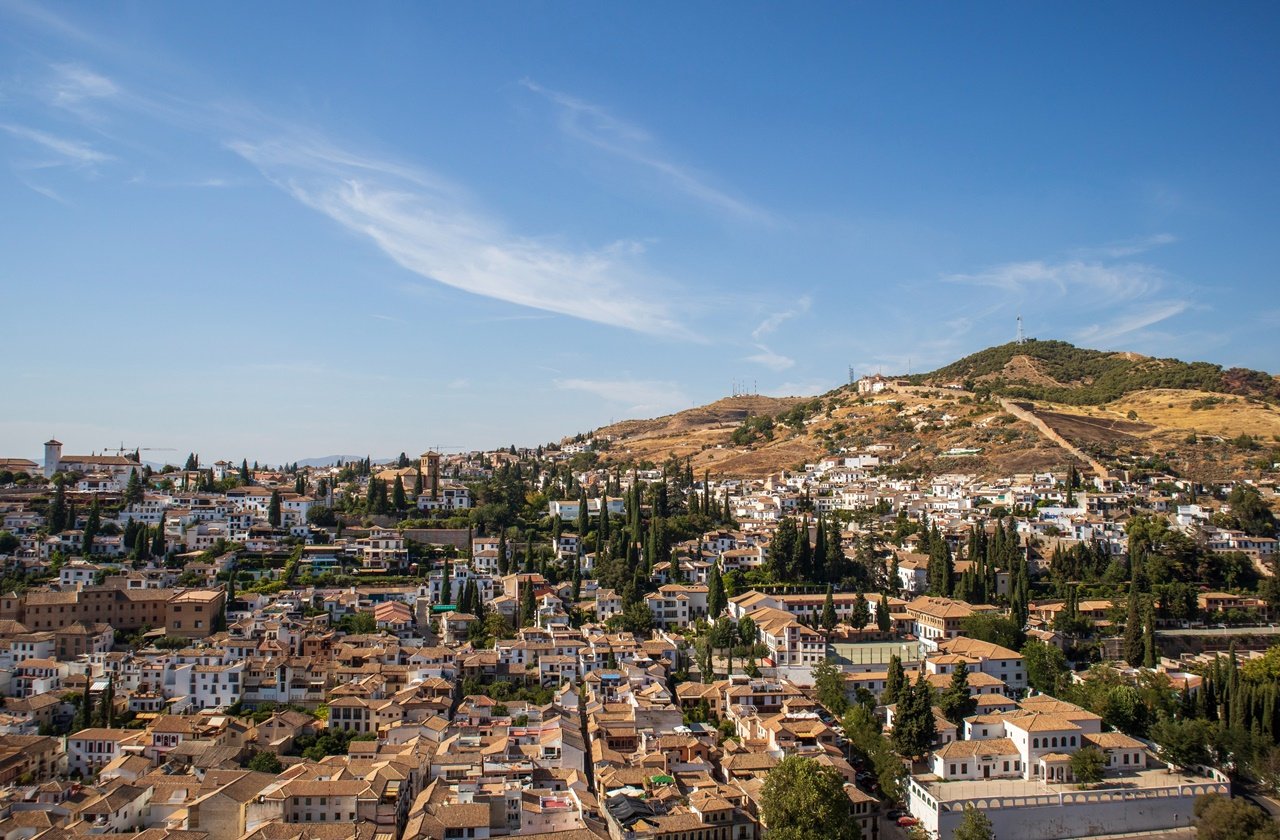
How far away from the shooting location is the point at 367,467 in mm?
65312

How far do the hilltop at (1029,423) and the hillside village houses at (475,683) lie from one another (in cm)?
1361

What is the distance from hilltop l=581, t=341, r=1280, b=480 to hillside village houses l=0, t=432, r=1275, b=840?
13.6 metres

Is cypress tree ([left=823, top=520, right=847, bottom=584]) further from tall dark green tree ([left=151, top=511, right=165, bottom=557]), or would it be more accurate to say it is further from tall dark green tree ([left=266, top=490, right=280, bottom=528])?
tall dark green tree ([left=151, top=511, right=165, bottom=557])

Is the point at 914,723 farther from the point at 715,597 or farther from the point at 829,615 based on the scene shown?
the point at 715,597

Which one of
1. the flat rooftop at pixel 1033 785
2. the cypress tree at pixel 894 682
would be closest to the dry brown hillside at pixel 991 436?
the flat rooftop at pixel 1033 785

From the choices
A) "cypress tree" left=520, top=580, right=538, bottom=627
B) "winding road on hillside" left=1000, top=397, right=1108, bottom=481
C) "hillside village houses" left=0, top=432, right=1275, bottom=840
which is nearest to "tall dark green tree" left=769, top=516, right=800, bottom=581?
"hillside village houses" left=0, top=432, right=1275, bottom=840

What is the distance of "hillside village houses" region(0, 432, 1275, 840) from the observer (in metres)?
21.4

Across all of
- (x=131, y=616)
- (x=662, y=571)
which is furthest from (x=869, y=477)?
(x=131, y=616)

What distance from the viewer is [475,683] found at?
29109 mm

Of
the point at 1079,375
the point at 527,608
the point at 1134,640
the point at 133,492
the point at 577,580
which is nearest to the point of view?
the point at 1134,640

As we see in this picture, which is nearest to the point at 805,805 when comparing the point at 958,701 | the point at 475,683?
the point at 958,701

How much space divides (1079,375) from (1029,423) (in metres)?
25.3

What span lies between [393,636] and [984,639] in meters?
19.2

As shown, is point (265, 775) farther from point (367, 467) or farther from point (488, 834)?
point (367, 467)
